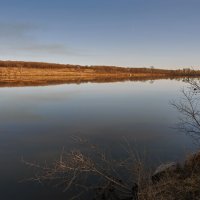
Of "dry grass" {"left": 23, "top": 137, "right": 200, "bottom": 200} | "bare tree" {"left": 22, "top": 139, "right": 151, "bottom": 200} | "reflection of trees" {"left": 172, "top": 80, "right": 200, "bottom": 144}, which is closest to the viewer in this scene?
"dry grass" {"left": 23, "top": 137, "right": 200, "bottom": 200}

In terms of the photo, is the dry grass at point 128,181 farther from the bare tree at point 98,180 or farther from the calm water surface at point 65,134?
the calm water surface at point 65,134

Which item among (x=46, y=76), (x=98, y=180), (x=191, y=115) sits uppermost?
(x=191, y=115)

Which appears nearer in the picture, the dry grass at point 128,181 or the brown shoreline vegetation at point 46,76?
the dry grass at point 128,181

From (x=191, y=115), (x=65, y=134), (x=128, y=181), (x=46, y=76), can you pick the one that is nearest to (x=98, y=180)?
(x=128, y=181)

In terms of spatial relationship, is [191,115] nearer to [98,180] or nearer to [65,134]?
[65,134]

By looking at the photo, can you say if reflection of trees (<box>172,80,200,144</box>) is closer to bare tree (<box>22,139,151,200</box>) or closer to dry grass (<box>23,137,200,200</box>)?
dry grass (<box>23,137,200,200</box>)

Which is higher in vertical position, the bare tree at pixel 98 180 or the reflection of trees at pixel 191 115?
the reflection of trees at pixel 191 115

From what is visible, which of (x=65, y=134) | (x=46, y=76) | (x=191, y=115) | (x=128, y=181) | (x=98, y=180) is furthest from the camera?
(x=46, y=76)

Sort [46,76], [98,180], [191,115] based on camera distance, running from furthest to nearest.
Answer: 1. [46,76]
2. [191,115]
3. [98,180]

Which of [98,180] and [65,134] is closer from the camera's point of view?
[98,180]

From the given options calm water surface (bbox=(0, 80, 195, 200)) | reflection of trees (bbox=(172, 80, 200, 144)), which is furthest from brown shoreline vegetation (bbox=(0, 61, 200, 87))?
reflection of trees (bbox=(172, 80, 200, 144))

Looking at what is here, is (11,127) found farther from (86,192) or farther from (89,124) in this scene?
(86,192)

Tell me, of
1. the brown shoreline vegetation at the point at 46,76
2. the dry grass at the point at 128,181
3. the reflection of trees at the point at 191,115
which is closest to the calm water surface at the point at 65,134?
the reflection of trees at the point at 191,115

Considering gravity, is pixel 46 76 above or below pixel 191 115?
below
